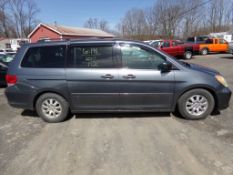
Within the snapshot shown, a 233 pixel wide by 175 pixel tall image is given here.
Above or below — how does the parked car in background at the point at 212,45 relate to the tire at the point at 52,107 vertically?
above

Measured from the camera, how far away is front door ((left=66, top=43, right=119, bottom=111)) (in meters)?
3.97

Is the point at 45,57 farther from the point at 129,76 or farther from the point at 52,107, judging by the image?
the point at 129,76

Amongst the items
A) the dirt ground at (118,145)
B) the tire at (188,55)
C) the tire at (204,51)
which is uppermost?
the tire at (204,51)

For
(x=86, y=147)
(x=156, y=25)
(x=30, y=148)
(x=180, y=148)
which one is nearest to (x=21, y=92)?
(x=30, y=148)

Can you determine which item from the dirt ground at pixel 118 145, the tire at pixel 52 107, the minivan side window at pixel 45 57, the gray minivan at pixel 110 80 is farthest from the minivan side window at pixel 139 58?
the tire at pixel 52 107

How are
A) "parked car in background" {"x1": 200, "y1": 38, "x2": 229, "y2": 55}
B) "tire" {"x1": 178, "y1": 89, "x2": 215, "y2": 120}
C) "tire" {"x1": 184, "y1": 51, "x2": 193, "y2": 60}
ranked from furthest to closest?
"parked car in background" {"x1": 200, "y1": 38, "x2": 229, "y2": 55}
"tire" {"x1": 184, "y1": 51, "x2": 193, "y2": 60}
"tire" {"x1": 178, "y1": 89, "x2": 215, "y2": 120}

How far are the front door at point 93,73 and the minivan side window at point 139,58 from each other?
26 centimetres

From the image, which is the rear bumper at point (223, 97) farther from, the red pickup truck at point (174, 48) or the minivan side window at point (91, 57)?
the red pickup truck at point (174, 48)

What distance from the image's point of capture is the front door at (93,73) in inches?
156

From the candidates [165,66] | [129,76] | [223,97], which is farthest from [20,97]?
[223,97]

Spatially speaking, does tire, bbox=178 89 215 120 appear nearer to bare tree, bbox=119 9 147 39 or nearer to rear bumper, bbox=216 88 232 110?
rear bumper, bbox=216 88 232 110

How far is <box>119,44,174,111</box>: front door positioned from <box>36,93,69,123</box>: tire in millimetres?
1314

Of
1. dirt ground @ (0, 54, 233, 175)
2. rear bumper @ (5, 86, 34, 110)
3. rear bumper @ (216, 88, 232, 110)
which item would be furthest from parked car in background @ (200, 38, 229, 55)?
rear bumper @ (5, 86, 34, 110)

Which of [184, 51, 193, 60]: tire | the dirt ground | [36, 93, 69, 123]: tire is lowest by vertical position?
the dirt ground
